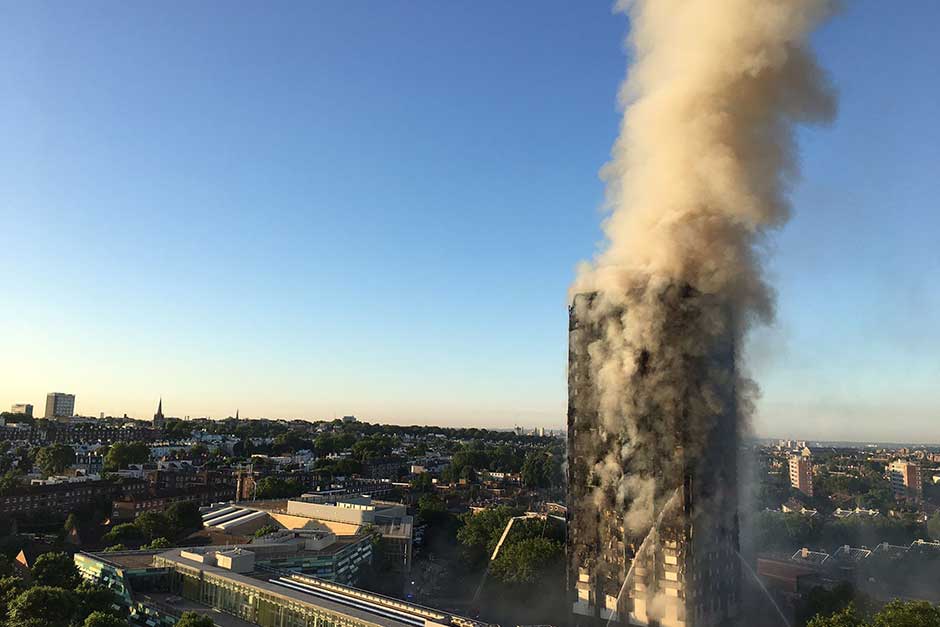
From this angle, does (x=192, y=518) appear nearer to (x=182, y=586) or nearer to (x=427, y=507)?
(x=427, y=507)

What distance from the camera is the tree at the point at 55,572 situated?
120ft

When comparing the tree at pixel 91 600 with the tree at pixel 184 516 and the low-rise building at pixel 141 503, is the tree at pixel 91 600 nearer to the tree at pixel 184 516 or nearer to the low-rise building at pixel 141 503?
the tree at pixel 184 516

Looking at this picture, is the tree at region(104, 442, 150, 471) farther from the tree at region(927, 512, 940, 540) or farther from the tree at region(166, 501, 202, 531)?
the tree at region(927, 512, 940, 540)

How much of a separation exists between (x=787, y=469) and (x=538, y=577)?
117750 mm

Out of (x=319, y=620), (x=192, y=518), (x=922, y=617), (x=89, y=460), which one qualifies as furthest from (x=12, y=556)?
(x=89, y=460)

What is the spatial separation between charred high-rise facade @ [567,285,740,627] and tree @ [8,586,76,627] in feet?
77.6

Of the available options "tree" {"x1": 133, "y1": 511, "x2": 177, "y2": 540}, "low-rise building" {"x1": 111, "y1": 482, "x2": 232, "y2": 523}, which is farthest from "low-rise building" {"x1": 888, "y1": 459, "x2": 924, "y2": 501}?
"tree" {"x1": 133, "y1": 511, "x2": 177, "y2": 540}

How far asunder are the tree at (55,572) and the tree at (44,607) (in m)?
5.01

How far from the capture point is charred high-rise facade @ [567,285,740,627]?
1328 inches

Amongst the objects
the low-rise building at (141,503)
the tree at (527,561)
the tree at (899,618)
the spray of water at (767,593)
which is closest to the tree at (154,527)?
the low-rise building at (141,503)

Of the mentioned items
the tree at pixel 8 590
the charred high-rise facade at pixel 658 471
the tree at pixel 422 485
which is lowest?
the tree at pixel 422 485

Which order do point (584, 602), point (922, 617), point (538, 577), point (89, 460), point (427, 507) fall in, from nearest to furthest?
point (922, 617), point (584, 602), point (538, 577), point (427, 507), point (89, 460)

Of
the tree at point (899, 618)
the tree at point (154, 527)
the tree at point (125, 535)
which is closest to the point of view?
the tree at point (899, 618)

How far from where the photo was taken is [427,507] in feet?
232
